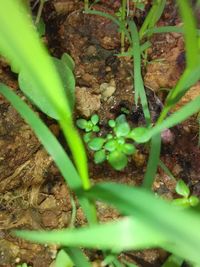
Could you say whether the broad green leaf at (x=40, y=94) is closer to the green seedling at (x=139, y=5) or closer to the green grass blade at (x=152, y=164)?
the green grass blade at (x=152, y=164)

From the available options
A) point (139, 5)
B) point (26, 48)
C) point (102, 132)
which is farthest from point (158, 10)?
point (26, 48)

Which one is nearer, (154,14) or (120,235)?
(120,235)

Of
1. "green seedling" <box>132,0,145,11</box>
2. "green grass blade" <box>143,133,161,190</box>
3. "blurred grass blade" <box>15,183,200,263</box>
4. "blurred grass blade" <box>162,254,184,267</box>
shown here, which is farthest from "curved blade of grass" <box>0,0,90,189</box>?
"green seedling" <box>132,0,145,11</box>

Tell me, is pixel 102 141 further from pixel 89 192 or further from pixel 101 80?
pixel 101 80

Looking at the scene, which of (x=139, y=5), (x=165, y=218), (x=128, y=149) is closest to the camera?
(x=165, y=218)

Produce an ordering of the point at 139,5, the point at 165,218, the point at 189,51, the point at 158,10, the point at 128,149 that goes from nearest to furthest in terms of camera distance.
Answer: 1. the point at 165,218
2. the point at 189,51
3. the point at 128,149
4. the point at 158,10
5. the point at 139,5

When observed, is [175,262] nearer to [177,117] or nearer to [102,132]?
[177,117]

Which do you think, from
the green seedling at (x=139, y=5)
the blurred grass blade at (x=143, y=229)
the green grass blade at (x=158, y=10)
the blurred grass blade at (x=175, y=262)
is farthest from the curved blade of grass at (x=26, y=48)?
the green seedling at (x=139, y=5)
